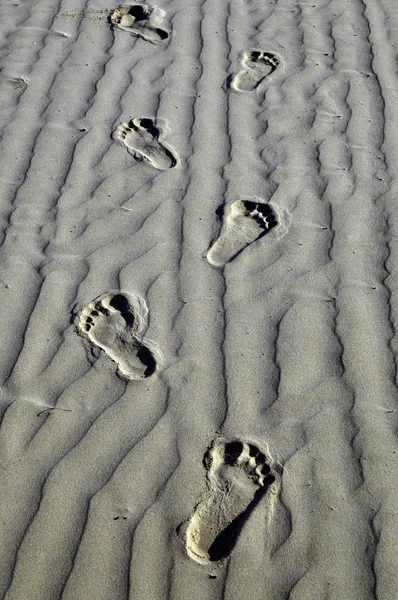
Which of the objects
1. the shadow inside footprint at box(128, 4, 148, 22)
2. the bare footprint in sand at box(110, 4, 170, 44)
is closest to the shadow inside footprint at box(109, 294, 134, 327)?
the bare footprint in sand at box(110, 4, 170, 44)

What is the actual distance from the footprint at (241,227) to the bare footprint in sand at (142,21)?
1.82m

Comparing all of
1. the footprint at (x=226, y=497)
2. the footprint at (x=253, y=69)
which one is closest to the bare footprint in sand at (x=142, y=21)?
the footprint at (x=253, y=69)

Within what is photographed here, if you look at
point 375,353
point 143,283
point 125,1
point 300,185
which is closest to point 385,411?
point 375,353

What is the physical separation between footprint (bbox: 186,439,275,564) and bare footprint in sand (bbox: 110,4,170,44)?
123 inches

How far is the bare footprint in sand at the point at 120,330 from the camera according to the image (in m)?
2.63

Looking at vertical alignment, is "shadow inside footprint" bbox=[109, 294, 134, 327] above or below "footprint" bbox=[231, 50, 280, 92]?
below

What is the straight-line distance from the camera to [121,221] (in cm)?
328

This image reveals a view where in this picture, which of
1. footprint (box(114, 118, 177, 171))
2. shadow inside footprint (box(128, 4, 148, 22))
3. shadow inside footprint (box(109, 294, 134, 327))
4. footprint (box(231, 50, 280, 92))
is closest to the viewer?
shadow inside footprint (box(109, 294, 134, 327))

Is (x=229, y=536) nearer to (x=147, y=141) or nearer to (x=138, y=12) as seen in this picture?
(x=147, y=141)

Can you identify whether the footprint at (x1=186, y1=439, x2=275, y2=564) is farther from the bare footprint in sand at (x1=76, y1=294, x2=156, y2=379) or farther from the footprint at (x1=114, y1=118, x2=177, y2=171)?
the footprint at (x1=114, y1=118, x2=177, y2=171)

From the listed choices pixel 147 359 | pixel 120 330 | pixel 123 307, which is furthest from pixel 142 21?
pixel 147 359

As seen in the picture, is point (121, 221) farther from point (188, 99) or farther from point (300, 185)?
point (188, 99)

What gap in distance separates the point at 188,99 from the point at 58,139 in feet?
2.59

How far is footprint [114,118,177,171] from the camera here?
364cm
